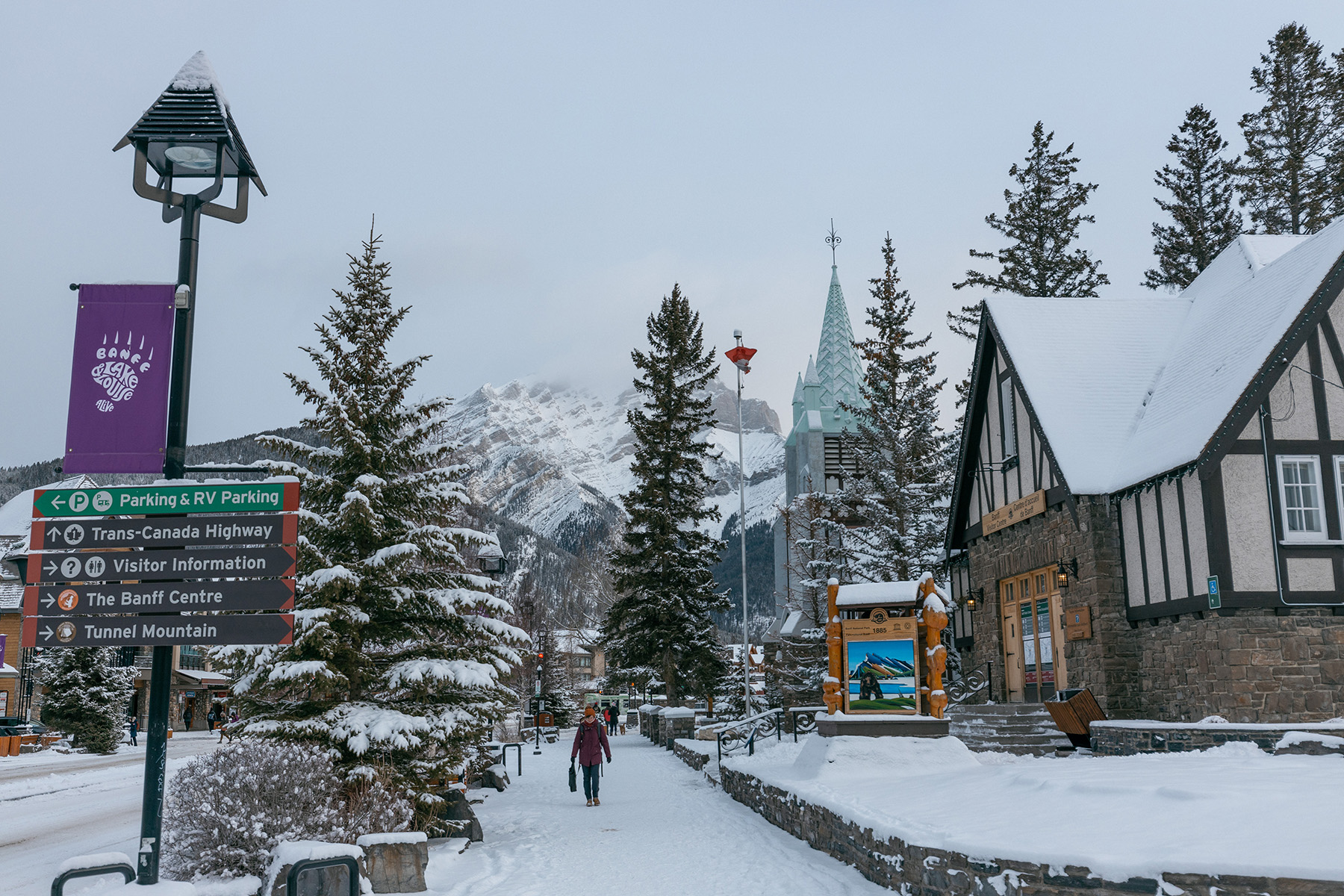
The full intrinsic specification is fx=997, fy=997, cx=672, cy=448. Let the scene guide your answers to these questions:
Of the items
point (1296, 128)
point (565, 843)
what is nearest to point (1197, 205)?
point (1296, 128)

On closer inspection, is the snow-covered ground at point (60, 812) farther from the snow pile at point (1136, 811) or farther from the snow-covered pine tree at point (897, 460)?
the snow-covered pine tree at point (897, 460)

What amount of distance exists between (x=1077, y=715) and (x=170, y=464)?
590 inches

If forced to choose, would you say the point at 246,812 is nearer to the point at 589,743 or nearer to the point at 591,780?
the point at 591,780

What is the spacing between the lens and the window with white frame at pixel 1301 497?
15.5 m

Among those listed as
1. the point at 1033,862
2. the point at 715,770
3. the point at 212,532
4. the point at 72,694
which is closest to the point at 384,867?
the point at 212,532

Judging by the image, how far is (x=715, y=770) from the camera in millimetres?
21797

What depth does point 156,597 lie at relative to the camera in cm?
720

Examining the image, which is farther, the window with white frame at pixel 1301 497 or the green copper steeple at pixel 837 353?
the green copper steeple at pixel 837 353

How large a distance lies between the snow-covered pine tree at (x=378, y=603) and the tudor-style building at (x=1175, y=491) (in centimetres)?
1067

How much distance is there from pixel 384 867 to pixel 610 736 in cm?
3912

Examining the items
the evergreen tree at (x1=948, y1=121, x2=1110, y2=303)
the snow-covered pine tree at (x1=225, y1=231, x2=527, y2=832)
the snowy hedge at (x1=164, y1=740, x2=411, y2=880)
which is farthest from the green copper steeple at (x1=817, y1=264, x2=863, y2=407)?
the snowy hedge at (x1=164, y1=740, x2=411, y2=880)

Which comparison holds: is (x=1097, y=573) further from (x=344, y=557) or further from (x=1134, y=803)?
(x=344, y=557)

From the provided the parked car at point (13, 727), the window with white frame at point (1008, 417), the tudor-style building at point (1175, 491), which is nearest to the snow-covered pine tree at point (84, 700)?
the parked car at point (13, 727)

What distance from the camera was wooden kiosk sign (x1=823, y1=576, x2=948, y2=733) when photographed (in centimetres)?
1544
